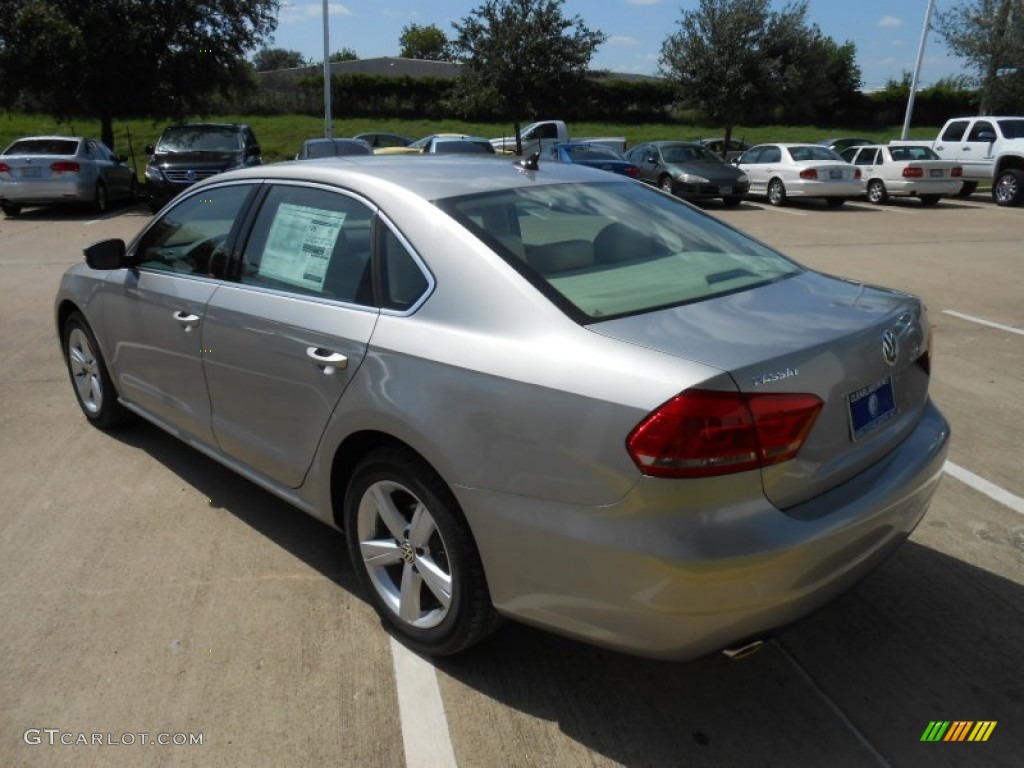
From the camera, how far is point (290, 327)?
306cm

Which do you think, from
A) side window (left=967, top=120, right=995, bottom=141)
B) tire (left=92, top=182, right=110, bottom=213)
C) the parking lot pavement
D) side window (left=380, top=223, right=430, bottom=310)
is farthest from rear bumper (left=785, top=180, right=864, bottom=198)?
side window (left=380, top=223, right=430, bottom=310)

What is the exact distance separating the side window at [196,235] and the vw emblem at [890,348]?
8.34ft

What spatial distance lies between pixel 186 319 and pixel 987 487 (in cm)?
385

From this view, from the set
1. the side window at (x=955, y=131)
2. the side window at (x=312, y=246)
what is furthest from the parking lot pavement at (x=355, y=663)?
the side window at (x=955, y=131)

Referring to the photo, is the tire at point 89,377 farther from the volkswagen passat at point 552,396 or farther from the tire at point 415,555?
the tire at point 415,555

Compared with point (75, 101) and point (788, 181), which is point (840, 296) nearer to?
point (788, 181)

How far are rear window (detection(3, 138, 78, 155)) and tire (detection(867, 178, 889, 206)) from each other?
17789 millimetres

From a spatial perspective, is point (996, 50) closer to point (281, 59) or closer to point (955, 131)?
point (955, 131)

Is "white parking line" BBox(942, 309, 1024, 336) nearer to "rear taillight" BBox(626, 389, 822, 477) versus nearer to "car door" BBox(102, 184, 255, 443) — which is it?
"rear taillight" BBox(626, 389, 822, 477)

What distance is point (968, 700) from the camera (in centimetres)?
268

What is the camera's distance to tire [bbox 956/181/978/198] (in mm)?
21297

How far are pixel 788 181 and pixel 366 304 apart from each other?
62.0ft

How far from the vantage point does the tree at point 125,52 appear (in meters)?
17.8

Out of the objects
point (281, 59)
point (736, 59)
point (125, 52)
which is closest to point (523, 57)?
point (736, 59)
